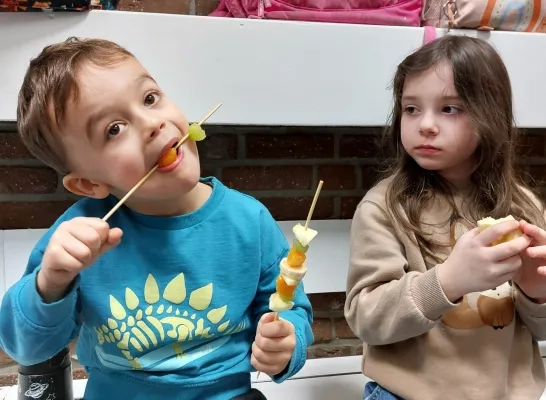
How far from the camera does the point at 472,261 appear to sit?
0.93m

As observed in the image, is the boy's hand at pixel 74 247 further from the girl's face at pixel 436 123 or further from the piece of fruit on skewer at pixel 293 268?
the girl's face at pixel 436 123

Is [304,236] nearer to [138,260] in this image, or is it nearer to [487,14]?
[138,260]

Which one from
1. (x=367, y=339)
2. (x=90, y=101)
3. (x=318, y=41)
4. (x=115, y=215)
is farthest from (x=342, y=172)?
(x=90, y=101)

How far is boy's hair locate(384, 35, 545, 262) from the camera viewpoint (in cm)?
106

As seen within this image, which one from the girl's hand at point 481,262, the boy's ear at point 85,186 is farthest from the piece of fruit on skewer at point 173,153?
the girl's hand at point 481,262

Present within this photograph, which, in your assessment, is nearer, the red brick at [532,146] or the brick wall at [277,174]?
the brick wall at [277,174]

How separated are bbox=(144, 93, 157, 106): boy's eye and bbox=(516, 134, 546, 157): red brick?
121cm

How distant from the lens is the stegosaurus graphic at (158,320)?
915 millimetres

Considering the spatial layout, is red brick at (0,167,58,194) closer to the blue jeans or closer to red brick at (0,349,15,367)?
red brick at (0,349,15,367)

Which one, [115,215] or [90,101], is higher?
[90,101]

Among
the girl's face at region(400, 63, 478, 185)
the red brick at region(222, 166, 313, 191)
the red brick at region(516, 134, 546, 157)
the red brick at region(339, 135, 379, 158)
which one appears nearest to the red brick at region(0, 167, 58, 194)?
the red brick at region(222, 166, 313, 191)

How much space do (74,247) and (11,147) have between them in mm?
725

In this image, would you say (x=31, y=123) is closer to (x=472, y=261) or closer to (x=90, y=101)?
(x=90, y=101)

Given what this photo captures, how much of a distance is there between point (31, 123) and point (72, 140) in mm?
71
